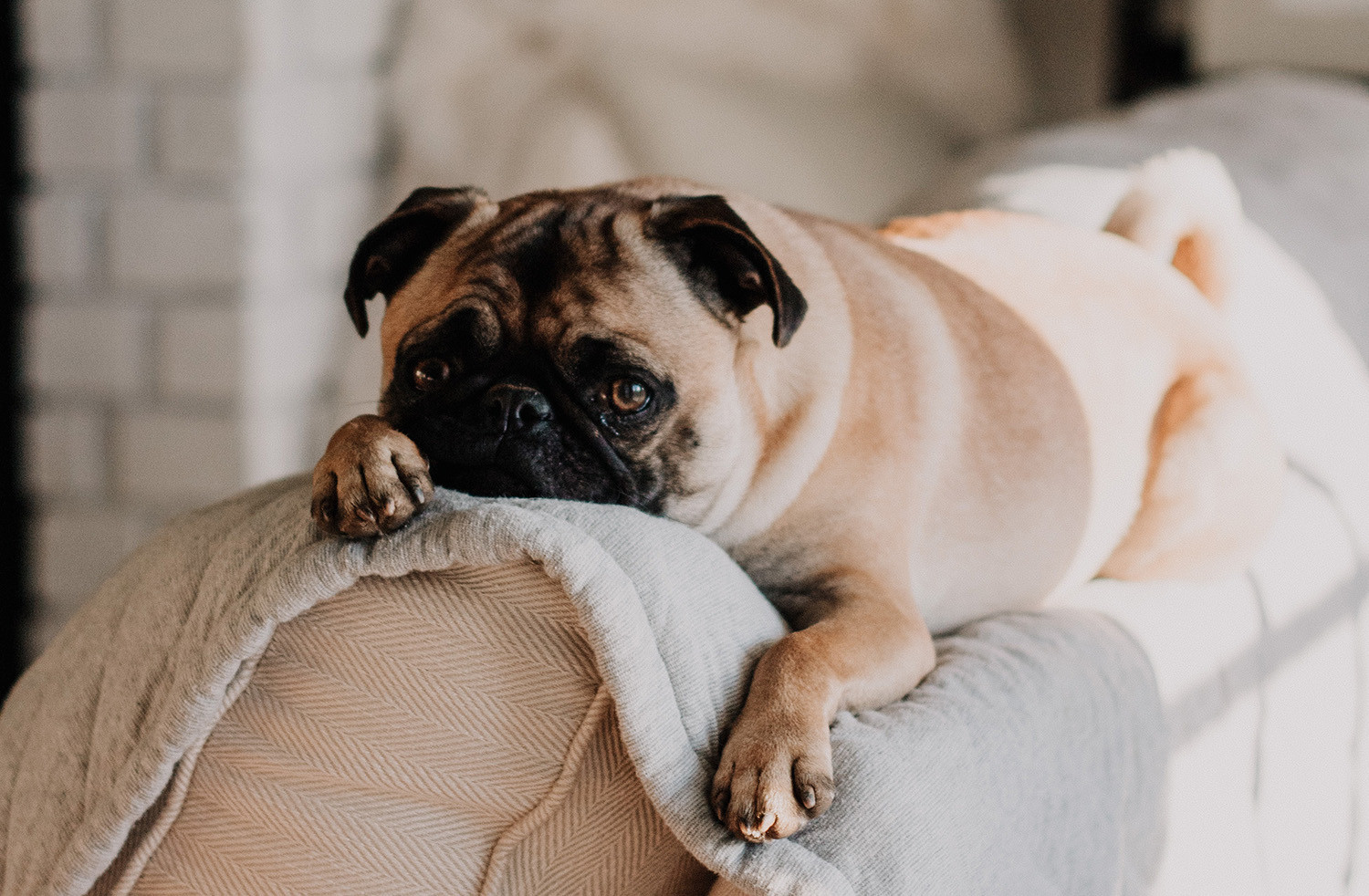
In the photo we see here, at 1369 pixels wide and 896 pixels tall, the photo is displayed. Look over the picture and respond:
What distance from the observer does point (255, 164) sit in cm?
281

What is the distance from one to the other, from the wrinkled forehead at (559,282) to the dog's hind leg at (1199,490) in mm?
972

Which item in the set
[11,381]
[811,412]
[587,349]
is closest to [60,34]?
[11,381]

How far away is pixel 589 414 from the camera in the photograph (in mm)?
1382

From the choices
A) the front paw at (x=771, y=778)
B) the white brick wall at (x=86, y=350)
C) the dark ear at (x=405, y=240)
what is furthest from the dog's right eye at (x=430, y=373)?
the white brick wall at (x=86, y=350)

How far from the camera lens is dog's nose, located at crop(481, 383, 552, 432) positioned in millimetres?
1314

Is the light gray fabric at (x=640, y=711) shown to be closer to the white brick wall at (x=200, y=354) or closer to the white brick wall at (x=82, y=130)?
the white brick wall at (x=200, y=354)

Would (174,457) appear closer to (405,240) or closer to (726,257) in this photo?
(405,240)

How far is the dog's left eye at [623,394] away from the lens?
54.4 inches

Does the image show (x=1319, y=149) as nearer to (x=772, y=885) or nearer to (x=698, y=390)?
(x=698, y=390)

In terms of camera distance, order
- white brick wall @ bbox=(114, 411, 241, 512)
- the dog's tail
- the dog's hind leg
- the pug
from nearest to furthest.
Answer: the pug, the dog's hind leg, the dog's tail, white brick wall @ bbox=(114, 411, 241, 512)

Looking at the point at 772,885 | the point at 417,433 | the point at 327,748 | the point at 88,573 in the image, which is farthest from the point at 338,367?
the point at 772,885

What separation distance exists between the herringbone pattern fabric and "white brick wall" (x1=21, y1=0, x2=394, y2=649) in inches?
78.4

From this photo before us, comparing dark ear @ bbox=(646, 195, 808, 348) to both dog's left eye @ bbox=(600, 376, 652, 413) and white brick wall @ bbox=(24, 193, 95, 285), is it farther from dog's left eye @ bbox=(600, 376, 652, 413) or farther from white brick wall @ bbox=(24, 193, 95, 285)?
white brick wall @ bbox=(24, 193, 95, 285)

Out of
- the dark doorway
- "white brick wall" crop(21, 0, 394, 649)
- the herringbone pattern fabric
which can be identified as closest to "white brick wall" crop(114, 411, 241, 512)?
"white brick wall" crop(21, 0, 394, 649)
